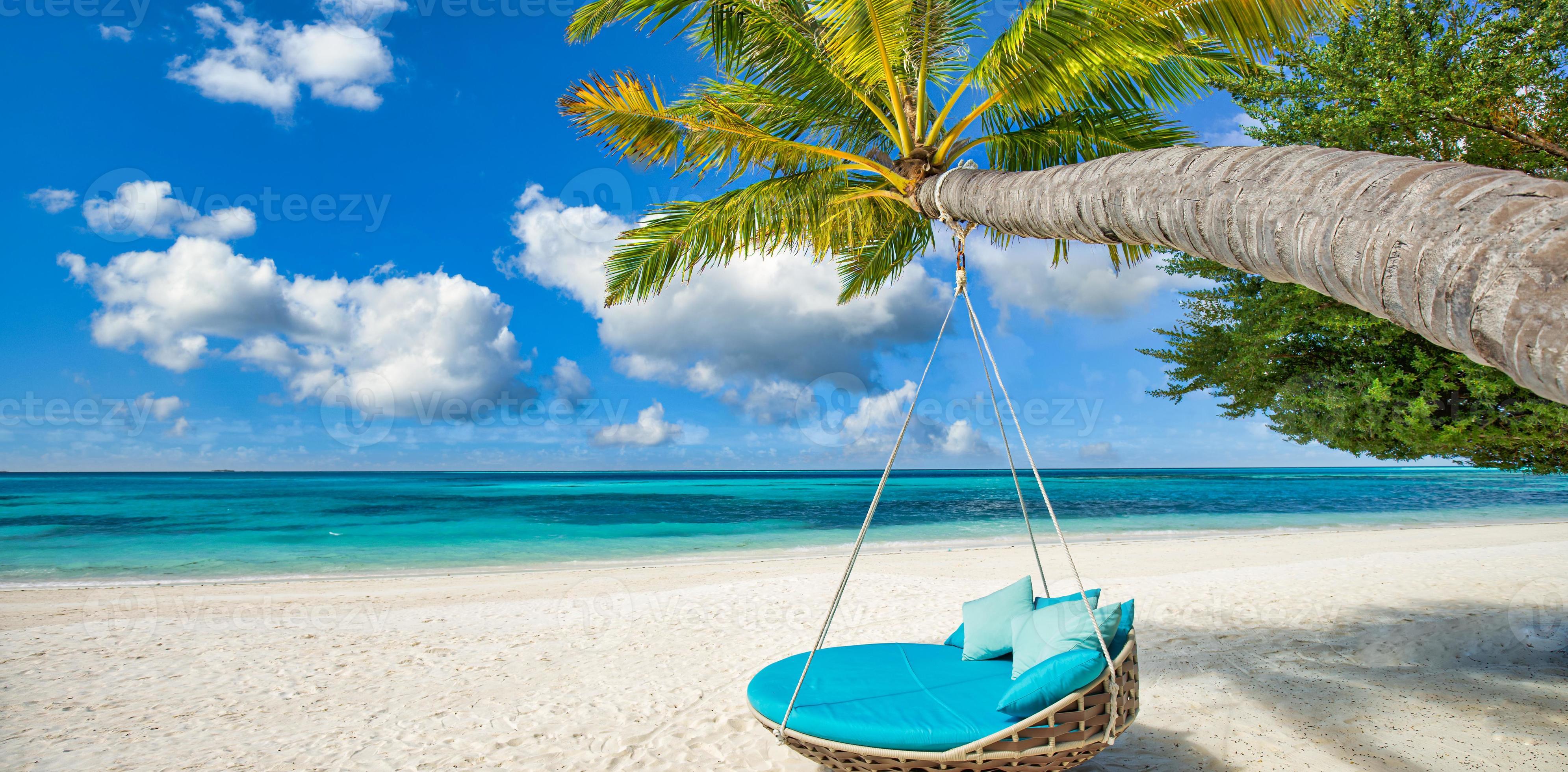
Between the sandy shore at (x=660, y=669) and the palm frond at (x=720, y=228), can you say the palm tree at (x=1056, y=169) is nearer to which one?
the palm frond at (x=720, y=228)

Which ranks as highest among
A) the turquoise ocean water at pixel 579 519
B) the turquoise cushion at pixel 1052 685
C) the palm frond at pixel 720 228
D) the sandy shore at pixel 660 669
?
the palm frond at pixel 720 228

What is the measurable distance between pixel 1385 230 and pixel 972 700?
2.32 metres

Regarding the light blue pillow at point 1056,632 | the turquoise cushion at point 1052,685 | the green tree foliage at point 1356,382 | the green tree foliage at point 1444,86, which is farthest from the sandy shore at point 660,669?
the green tree foliage at point 1444,86

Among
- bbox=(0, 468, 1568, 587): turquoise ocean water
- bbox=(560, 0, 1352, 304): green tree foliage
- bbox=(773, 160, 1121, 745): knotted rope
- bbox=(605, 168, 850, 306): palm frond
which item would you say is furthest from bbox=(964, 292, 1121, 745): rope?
bbox=(0, 468, 1568, 587): turquoise ocean water

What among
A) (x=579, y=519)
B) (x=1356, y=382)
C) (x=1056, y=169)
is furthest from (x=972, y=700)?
(x=579, y=519)

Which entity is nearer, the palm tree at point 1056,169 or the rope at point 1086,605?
the palm tree at point 1056,169

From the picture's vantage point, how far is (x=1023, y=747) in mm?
2615

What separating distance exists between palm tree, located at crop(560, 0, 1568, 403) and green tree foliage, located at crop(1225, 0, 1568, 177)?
613mm

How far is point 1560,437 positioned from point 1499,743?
1.60 meters

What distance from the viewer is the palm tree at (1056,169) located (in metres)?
1.36

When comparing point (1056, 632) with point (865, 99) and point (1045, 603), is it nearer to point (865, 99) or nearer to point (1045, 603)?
point (1045, 603)

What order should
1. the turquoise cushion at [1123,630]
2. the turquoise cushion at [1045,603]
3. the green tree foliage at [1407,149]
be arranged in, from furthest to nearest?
the green tree foliage at [1407,149] → the turquoise cushion at [1045,603] → the turquoise cushion at [1123,630]

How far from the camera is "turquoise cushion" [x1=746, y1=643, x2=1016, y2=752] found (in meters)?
2.66

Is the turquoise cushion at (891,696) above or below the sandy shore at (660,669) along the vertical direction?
above
